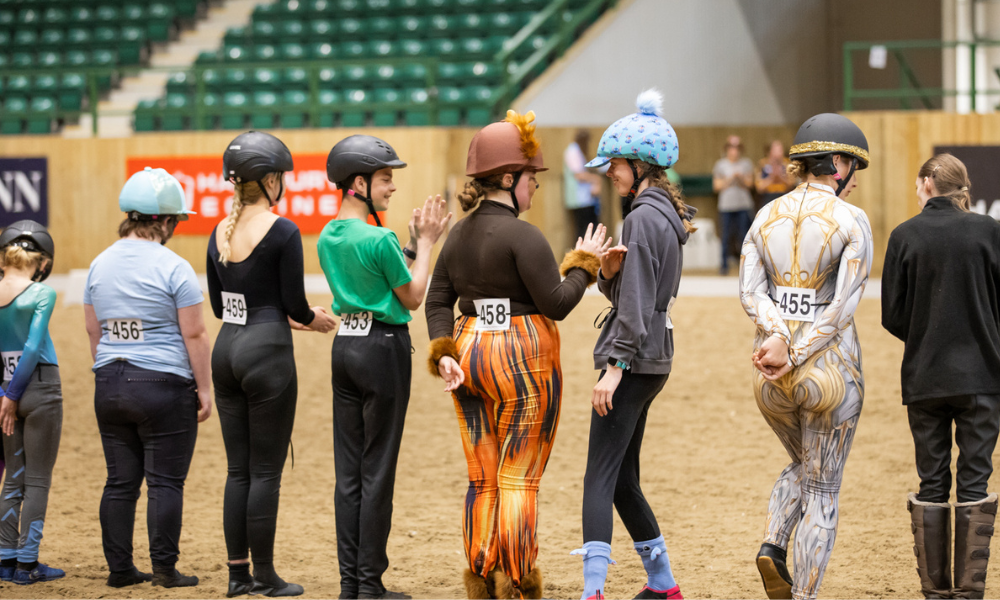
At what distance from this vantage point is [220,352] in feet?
13.2

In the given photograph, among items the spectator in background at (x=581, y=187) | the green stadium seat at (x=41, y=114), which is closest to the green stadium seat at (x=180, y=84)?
the green stadium seat at (x=41, y=114)

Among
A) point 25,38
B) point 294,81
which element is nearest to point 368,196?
point 294,81

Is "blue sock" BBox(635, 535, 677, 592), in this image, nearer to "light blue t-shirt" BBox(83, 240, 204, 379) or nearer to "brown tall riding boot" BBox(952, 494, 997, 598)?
"brown tall riding boot" BBox(952, 494, 997, 598)

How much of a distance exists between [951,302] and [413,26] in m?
12.7

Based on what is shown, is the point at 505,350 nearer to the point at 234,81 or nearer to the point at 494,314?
the point at 494,314

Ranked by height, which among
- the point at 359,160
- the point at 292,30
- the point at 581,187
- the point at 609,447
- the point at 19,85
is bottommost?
the point at 609,447

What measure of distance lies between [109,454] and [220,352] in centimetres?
72

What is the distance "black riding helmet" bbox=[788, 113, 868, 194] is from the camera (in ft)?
11.9

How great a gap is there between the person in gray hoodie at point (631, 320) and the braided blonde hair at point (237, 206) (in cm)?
137

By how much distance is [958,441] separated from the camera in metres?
3.79

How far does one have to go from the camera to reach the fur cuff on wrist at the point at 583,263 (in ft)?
12.1

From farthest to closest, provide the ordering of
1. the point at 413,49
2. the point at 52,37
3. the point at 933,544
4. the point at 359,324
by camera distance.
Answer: the point at 52,37
the point at 413,49
the point at 359,324
the point at 933,544

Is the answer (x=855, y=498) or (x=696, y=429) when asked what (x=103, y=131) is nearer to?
(x=696, y=429)

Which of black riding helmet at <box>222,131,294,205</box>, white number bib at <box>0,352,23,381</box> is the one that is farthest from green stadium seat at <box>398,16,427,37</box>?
black riding helmet at <box>222,131,294,205</box>
